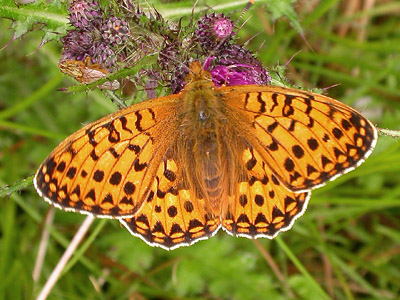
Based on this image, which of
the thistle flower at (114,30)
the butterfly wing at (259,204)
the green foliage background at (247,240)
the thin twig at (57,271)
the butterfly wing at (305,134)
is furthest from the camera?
the green foliage background at (247,240)

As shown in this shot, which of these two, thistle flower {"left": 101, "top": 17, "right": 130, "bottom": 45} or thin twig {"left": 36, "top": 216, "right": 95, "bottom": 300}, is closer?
thistle flower {"left": 101, "top": 17, "right": 130, "bottom": 45}

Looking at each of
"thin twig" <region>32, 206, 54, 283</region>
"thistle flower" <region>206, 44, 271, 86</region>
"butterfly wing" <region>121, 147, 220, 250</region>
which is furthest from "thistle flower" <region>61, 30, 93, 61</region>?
"thin twig" <region>32, 206, 54, 283</region>

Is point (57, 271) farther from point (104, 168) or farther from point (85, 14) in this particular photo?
point (85, 14)

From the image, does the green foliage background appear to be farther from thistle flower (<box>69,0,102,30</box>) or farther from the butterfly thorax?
the butterfly thorax

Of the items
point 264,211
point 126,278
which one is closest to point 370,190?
point 264,211

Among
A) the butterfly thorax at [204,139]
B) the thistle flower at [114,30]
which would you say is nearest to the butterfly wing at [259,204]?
the butterfly thorax at [204,139]

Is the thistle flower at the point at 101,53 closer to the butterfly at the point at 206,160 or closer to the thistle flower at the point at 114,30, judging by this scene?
the thistle flower at the point at 114,30

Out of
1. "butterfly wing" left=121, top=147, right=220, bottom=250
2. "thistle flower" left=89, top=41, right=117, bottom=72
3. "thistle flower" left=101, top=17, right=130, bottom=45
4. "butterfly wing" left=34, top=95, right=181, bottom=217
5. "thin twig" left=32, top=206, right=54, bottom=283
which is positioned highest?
"thistle flower" left=101, top=17, right=130, bottom=45
